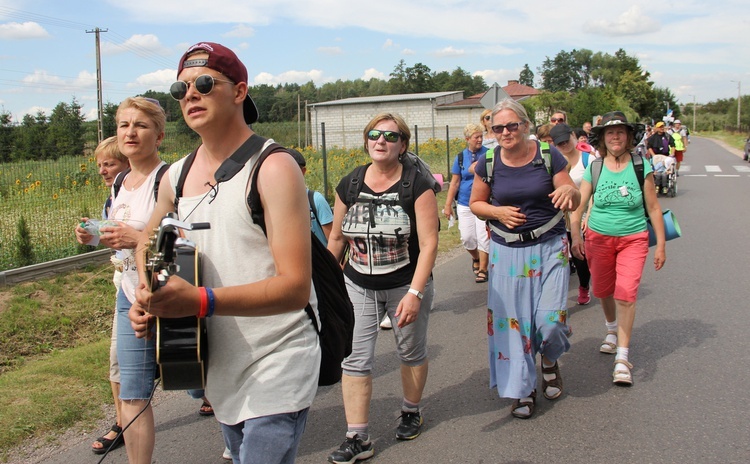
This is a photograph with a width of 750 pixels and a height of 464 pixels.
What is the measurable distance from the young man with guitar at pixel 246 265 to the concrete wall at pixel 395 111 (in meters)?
49.4

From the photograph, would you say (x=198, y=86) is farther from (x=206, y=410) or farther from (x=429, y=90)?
(x=429, y=90)

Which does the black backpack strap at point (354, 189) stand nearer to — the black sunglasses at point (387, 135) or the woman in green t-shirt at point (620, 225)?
the black sunglasses at point (387, 135)

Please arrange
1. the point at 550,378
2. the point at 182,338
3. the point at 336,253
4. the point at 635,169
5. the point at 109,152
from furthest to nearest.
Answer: the point at 635,169 < the point at 550,378 < the point at 336,253 < the point at 109,152 < the point at 182,338

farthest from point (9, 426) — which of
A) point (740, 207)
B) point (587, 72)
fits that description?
point (587, 72)

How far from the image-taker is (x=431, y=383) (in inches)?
203

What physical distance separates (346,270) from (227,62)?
7.28 feet

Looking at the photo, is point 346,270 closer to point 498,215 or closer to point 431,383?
point 498,215

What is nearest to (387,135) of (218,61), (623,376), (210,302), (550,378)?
(218,61)

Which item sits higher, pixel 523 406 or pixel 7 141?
pixel 7 141

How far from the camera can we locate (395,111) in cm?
5441

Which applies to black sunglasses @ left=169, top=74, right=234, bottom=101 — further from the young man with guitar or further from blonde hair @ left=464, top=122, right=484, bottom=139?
blonde hair @ left=464, top=122, right=484, bottom=139

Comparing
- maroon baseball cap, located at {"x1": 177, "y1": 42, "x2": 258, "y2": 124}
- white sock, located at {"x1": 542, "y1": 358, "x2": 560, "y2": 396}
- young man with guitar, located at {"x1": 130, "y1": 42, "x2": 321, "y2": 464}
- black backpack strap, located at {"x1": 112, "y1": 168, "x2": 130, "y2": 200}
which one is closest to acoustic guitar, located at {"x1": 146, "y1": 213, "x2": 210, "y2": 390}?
young man with guitar, located at {"x1": 130, "y1": 42, "x2": 321, "y2": 464}

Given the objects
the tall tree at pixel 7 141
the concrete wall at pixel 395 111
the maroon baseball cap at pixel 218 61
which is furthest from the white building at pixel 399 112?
the maroon baseball cap at pixel 218 61

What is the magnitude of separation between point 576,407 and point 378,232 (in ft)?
6.19
